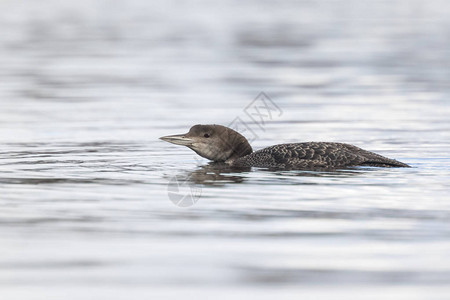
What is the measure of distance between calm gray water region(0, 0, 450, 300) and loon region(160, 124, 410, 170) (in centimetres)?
19

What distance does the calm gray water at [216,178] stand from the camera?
5281mm

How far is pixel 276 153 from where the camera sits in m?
9.22

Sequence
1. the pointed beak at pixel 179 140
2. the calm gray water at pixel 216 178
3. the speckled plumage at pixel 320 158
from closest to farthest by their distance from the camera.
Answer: the calm gray water at pixel 216 178, the speckled plumage at pixel 320 158, the pointed beak at pixel 179 140

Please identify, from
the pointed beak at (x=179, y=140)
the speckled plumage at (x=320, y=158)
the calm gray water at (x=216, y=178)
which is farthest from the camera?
the pointed beak at (x=179, y=140)

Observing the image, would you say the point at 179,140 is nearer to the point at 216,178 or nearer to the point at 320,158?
the point at 216,178

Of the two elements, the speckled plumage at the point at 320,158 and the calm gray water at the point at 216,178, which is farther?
the speckled plumage at the point at 320,158

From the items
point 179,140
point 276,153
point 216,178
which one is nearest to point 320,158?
point 276,153

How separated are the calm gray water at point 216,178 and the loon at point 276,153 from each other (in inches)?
7.4

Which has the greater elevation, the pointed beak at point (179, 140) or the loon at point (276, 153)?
the pointed beak at point (179, 140)

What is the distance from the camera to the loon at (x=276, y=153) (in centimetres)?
897

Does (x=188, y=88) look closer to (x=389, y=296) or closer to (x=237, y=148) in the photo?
(x=237, y=148)

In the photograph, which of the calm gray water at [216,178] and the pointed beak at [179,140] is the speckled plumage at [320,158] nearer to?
the calm gray water at [216,178]

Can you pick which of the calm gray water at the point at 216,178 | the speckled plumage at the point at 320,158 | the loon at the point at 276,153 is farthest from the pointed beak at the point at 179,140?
the speckled plumage at the point at 320,158

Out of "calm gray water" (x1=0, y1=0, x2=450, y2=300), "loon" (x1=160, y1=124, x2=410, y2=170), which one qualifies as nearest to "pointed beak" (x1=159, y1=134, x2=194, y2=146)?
"loon" (x1=160, y1=124, x2=410, y2=170)
